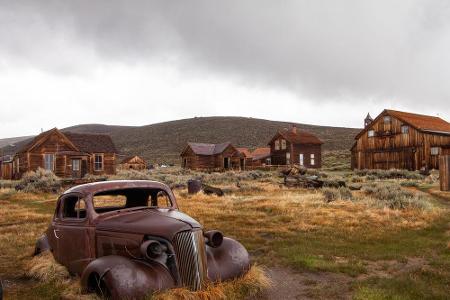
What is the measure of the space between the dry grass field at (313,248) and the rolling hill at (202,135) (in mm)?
74313

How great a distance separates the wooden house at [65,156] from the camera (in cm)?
3584

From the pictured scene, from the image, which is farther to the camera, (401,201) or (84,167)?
(84,167)

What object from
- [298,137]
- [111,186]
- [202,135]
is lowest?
[111,186]

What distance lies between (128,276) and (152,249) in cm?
48

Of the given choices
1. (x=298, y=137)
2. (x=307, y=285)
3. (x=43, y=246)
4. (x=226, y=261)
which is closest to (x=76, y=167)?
(x=43, y=246)

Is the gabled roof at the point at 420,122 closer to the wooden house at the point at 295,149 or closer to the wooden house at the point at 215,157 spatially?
the wooden house at the point at 295,149

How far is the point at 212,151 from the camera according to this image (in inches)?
2271

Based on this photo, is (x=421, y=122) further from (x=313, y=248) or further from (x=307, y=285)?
(x=307, y=285)

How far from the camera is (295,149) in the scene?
56375mm

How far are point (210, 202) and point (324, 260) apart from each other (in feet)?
33.6

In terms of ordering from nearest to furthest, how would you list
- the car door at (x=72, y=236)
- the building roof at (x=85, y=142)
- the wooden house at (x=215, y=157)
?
the car door at (x=72, y=236), the building roof at (x=85, y=142), the wooden house at (x=215, y=157)

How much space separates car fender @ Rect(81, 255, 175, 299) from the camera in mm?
5273

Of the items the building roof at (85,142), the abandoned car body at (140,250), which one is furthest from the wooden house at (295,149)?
the abandoned car body at (140,250)

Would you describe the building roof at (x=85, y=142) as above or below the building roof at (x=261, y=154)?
above
